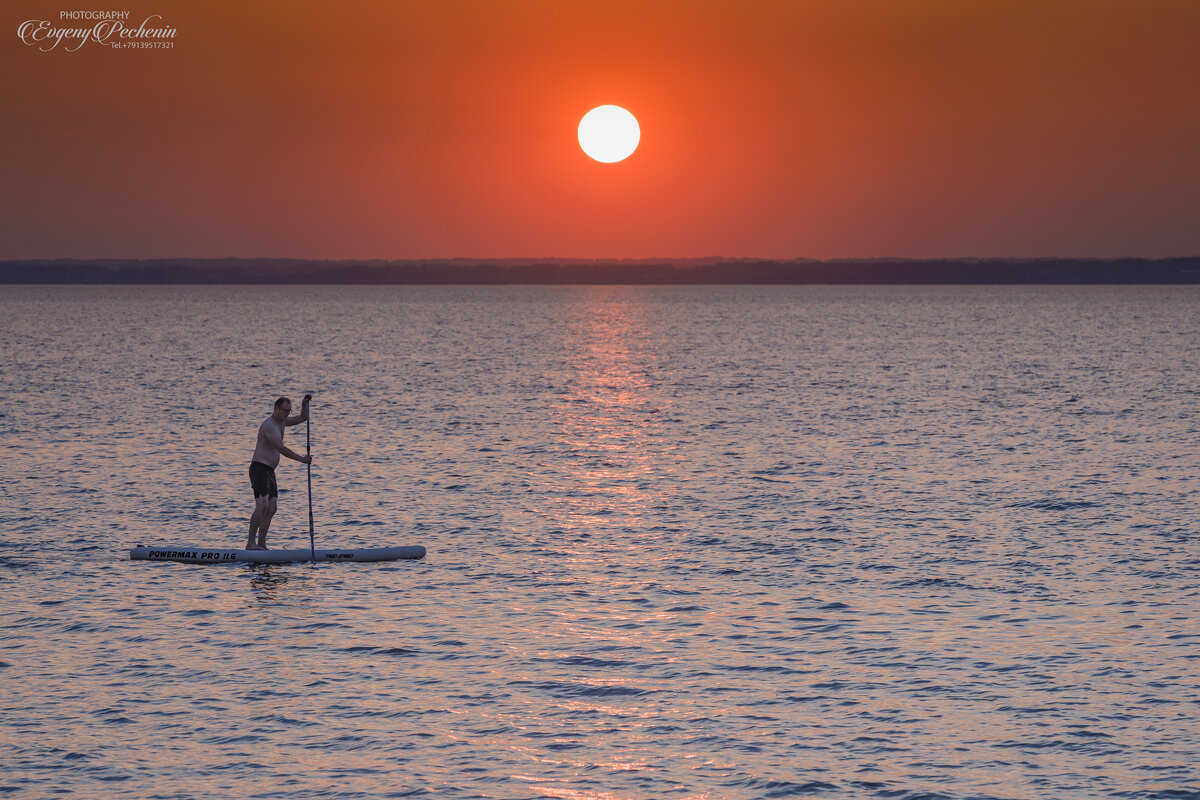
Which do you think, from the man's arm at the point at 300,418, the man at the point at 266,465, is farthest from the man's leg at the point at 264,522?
the man's arm at the point at 300,418

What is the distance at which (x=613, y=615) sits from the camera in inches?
779

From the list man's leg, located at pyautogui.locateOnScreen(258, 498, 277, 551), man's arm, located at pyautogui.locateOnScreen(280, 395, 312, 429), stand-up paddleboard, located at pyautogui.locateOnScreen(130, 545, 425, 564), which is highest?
man's arm, located at pyautogui.locateOnScreen(280, 395, 312, 429)

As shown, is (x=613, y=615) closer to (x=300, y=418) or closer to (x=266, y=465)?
(x=300, y=418)

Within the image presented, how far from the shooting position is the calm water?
13633mm

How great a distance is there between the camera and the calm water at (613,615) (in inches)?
537

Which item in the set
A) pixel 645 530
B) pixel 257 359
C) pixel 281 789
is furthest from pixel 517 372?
pixel 281 789

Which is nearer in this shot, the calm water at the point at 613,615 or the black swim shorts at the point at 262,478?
the calm water at the point at 613,615

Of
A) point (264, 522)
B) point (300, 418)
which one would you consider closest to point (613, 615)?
point (300, 418)

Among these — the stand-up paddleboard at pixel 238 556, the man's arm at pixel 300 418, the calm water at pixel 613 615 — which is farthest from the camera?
the stand-up paddleboard at pixel 238 556

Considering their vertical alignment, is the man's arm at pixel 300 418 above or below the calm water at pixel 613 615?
above

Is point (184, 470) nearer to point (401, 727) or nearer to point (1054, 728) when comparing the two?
point (401, 727)

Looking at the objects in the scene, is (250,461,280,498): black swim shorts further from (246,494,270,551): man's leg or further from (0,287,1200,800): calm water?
(0,287,1200,800): calm water

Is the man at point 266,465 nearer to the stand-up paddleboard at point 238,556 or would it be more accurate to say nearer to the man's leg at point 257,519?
the man's leg at point 257,519

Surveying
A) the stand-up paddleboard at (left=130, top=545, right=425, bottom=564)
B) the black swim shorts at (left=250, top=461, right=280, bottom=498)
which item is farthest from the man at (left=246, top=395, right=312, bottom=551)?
the stand-up paddleboard at (left=130, top=545, right=425, bottom=564)
